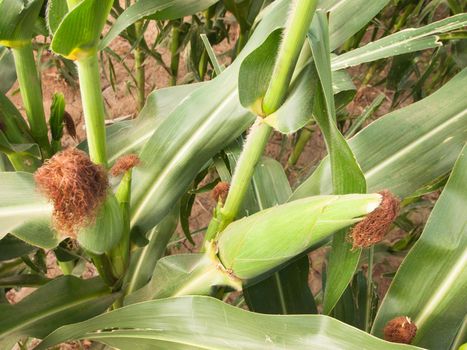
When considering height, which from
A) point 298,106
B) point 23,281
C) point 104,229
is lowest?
point 23,281

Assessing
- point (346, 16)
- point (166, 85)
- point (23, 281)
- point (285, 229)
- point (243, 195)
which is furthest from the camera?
point (166, 85)

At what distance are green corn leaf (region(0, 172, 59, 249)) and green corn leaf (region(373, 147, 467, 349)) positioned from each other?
14.3 inches

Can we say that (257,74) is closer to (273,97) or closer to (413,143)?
(273,97)

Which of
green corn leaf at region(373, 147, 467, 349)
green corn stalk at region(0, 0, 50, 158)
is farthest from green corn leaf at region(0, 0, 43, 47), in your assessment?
green corn leaf at region(373, 147, 467, 349)

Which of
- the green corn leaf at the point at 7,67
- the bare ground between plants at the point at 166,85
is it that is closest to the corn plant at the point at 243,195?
the green corn leaf at the point at 7,67

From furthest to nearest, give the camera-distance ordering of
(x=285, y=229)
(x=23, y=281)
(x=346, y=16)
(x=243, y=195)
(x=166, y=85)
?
(x=166, y=85), (x=23, y=281), (x=346, y=16), (x=243, y=195), (x=285, y=229)

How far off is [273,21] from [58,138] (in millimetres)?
305

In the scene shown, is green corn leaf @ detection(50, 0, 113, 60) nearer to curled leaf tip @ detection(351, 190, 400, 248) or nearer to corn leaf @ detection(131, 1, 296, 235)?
corn leaf @ detection(131, 1, 296, 235)

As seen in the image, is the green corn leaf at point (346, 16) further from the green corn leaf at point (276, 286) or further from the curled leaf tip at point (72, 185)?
the curled leaf tip at point (72, 185)

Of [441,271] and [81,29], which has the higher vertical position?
[81,29]

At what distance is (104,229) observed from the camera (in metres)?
0.47

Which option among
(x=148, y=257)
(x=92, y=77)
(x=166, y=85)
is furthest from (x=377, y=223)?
(x=166, y=85)

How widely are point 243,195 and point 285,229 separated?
→ 4.4 inches

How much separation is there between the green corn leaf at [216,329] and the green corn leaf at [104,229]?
2.7 inches
